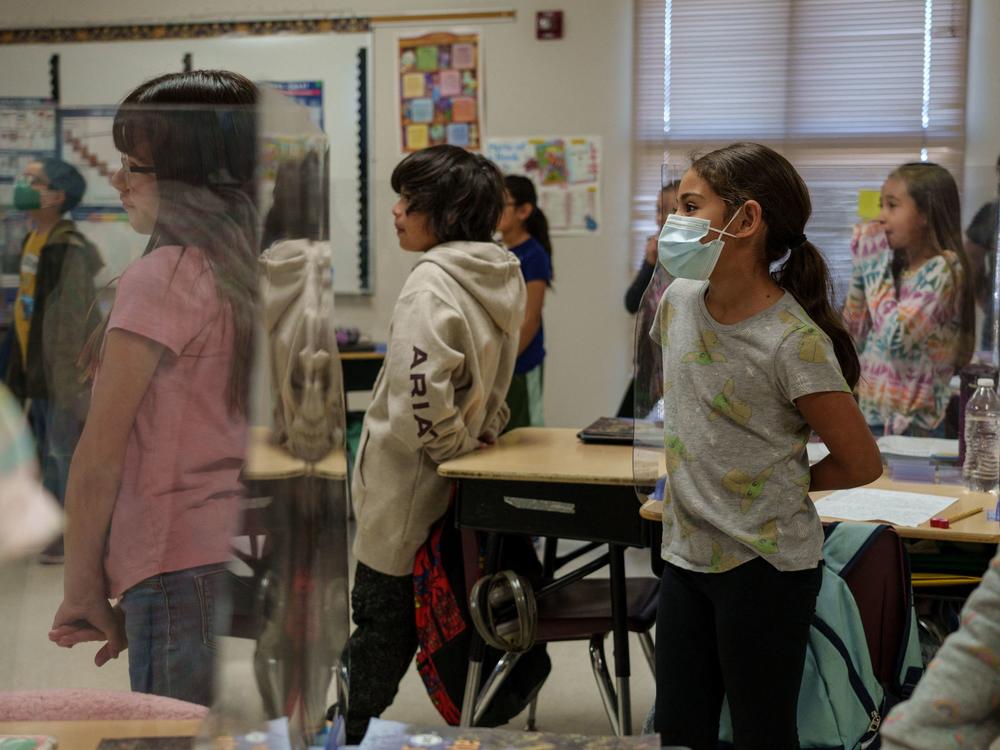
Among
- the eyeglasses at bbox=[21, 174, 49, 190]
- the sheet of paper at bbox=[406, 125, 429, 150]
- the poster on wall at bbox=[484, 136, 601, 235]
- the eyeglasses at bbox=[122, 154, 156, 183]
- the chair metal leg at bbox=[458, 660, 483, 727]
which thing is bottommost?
the chair metal leg at bbox=[458, 660, 483, 727]

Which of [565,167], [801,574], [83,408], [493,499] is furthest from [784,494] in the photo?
[565,167]

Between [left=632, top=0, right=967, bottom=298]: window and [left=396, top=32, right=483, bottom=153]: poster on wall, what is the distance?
0.75 metres

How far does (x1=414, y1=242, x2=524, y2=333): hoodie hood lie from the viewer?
93.4 inches

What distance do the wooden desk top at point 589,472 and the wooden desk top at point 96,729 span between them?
1.31m

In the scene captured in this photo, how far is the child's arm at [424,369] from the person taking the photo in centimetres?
224

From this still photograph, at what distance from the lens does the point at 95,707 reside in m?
0.71

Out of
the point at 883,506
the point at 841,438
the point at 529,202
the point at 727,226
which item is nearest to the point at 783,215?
the point at 727,226

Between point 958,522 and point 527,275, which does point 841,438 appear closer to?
point 958,522

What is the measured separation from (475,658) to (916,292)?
1341 millimetres

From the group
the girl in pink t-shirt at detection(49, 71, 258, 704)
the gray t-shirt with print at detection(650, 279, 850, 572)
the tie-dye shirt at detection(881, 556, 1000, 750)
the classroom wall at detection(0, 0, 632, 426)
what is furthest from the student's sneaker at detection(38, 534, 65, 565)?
the classroom wall at detection(0, 0, 632, 426)

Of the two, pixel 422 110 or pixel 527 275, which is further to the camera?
pixel 422 110

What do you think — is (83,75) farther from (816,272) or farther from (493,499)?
(493,499)

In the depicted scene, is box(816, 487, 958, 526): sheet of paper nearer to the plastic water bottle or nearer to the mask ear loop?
the plastic water bottle

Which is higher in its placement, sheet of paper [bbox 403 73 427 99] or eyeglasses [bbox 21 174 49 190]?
sheet of paper [bbox 403 73 427 99]
